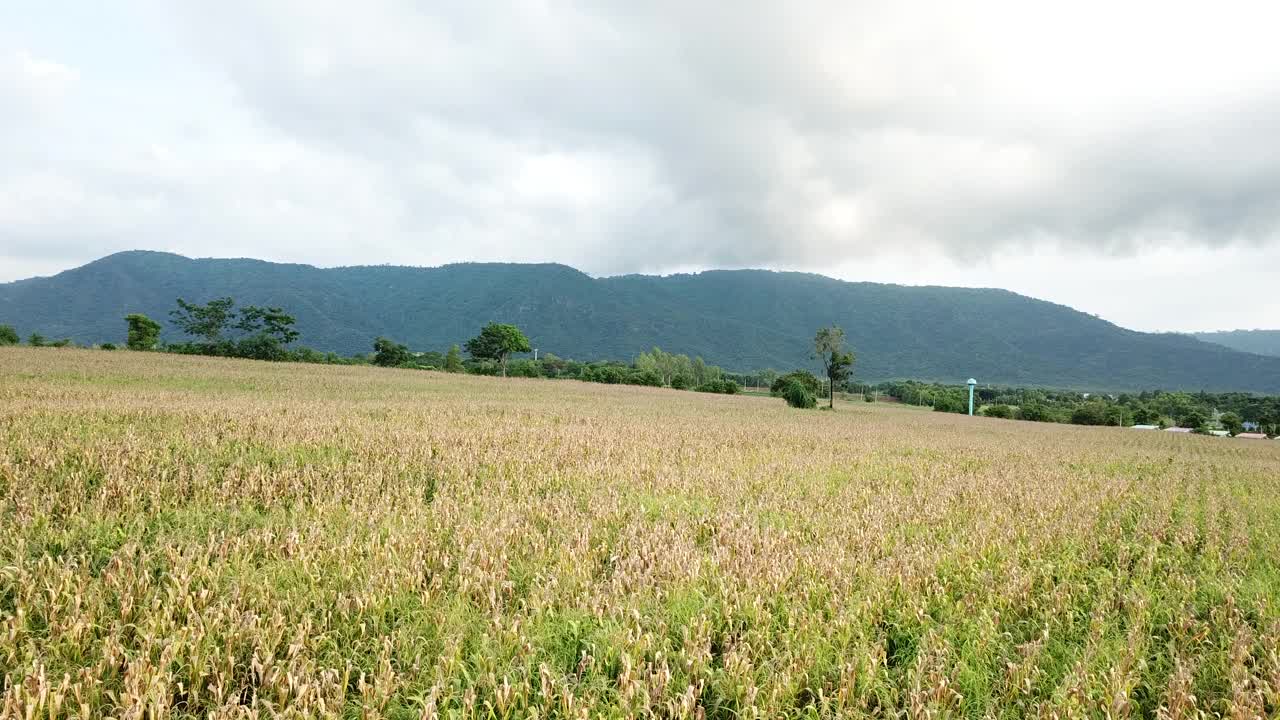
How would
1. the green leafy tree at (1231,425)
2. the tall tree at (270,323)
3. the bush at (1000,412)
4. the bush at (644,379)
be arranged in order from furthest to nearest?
1. the bush at (644,379)
2. the tall tree at (270,323)
3. the bush at (1000,412)
4. the green leafy tree at (1231,425)

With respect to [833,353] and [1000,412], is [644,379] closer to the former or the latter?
[833,353]

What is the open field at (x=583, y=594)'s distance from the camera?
2834mm

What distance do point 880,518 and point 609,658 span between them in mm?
4286

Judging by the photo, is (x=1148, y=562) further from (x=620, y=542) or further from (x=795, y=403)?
(x=795, y=403)

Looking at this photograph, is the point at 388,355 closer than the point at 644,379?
Yes

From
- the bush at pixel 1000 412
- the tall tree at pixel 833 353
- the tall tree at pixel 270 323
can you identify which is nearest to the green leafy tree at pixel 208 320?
the tall tree at pixel 270 323

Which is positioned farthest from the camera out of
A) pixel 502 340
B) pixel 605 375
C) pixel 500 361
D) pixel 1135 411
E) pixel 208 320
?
pixel 1135 411

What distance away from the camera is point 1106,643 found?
366cm

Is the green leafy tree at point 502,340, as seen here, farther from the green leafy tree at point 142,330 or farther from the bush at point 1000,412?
the bush at point 1000,412

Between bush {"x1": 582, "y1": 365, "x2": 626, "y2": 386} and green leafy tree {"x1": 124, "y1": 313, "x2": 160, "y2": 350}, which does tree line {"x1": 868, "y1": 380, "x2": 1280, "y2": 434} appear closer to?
bush {"x1": 582, "y1": 365, "x2": 626, "y2": 386}

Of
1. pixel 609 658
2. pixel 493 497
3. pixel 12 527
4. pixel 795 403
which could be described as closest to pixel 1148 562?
pixel 609 658

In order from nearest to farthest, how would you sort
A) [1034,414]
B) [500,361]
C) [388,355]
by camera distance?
[1034,414], [388,355], [500,361]

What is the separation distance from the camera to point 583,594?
3838 mm

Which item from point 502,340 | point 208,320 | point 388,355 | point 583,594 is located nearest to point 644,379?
point 502,340
